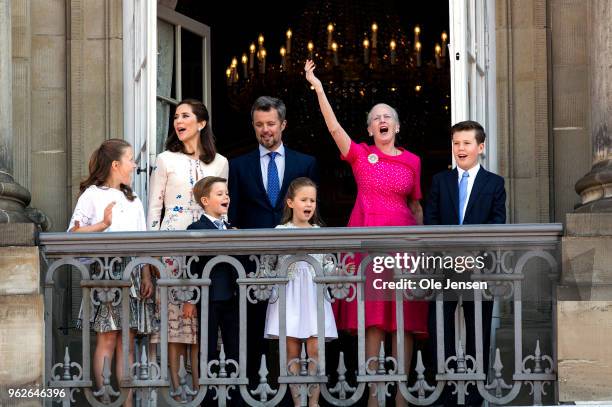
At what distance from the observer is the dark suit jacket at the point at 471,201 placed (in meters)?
10.1

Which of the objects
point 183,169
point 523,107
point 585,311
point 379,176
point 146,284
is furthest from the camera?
point 523,107

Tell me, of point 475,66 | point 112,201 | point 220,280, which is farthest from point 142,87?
point 475,66

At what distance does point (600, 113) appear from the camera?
1052 cm

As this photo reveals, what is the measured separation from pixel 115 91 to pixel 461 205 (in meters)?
2.83

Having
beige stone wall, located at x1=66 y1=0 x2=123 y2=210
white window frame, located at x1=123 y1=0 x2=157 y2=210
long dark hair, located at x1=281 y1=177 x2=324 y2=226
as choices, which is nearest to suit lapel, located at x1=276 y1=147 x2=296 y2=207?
long dark hair, located at x1=281 y1=177 x2=324 y2=226

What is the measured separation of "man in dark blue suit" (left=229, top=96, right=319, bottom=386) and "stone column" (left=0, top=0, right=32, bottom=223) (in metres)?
1.30

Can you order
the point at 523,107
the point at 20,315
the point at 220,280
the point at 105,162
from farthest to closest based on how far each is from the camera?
the point at 523,107, the point at 105,162, the point at 220,280, the point at 20,315

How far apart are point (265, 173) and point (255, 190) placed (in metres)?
0.13

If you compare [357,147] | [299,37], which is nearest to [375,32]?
[299,37]

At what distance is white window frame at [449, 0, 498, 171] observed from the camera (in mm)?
10883

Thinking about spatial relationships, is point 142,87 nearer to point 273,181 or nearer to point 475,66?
point 273,181

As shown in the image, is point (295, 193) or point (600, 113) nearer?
point (295, 193)

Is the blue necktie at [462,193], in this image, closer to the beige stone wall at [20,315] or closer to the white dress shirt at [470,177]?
the white dress shirt at [470,177]

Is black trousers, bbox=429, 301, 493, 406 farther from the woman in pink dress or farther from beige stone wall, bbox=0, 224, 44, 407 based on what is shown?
beige stone wall, bbox=0, 224, 44, 407
